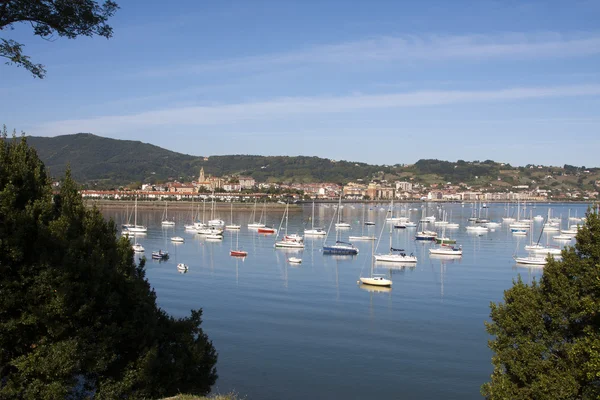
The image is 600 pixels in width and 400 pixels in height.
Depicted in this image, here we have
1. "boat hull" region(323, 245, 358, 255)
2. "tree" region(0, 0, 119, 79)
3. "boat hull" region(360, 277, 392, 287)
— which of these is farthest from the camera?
"boat hull" region(323, 245, 358, 255)

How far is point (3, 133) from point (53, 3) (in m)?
2.84

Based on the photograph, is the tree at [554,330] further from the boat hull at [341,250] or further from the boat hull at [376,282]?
the boat hull at [341,250]

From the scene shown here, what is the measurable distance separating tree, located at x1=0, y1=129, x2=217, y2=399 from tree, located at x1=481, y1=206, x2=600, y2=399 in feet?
16.0

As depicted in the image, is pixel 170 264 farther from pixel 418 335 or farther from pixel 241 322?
pixel 418 335

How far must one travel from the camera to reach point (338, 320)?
2011cm

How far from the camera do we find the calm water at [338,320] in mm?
14086

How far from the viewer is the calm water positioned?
14086 mm

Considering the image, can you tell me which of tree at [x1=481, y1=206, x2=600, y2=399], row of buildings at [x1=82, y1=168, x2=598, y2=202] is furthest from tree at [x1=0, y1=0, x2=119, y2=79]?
row of buildings at [x1=82, y1=168, x2=598, y2=202]

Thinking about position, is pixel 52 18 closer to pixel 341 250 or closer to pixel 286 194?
pixel 341 250

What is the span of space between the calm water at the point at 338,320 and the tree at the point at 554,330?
14.8 ft

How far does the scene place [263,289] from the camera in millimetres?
25828

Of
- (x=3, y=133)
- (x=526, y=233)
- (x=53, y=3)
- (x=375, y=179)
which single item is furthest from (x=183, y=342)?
(x=375, y=179)

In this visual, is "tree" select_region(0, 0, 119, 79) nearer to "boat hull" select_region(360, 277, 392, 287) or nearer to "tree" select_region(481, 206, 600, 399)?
"tree" select_region(481, 206, 600, 399)

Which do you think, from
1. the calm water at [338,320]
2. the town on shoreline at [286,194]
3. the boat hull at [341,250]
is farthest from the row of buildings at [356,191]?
the calm water at [338,320]
